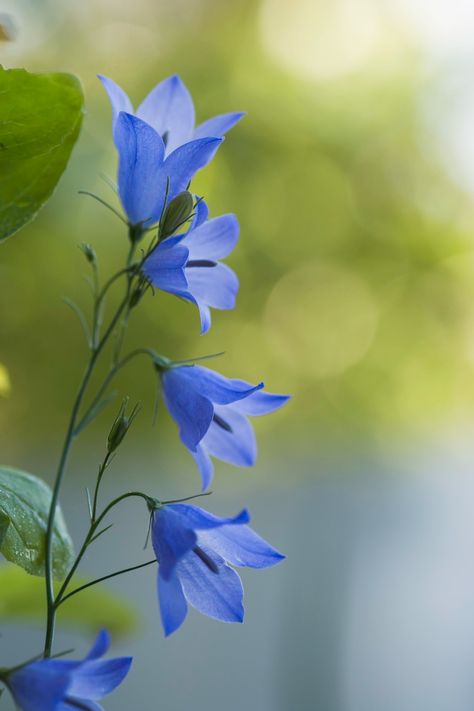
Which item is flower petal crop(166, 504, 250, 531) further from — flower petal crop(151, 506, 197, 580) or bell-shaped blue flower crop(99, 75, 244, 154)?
bell-shaped blue flower crop(99, 75, 244, 154)

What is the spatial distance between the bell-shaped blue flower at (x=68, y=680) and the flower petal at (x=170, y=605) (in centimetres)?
2

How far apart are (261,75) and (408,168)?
1.28 ft

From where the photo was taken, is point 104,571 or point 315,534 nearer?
point 104,571

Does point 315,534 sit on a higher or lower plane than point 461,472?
lower

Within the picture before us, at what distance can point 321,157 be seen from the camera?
1.92m

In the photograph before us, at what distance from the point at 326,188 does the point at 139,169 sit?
1652 millimetres

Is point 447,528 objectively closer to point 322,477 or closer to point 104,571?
point 322,477

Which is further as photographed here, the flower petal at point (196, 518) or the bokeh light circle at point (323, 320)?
the bokeh light circle at point (323, 320)

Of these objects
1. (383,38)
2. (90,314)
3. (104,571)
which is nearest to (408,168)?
(383,38)

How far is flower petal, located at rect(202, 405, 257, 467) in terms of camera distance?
366 millimetres

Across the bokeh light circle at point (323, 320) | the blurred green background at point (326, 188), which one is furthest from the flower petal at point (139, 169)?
the bokeh light circle at point (323, 320)

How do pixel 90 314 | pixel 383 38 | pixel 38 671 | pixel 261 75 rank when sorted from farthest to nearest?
pixel 383 38, pixel 261 75, pixel 90 314, pixel 38 671

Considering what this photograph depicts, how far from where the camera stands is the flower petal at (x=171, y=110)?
0.39 meters

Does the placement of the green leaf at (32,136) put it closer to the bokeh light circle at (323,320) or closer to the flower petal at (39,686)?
the flower petal at (39,686)
